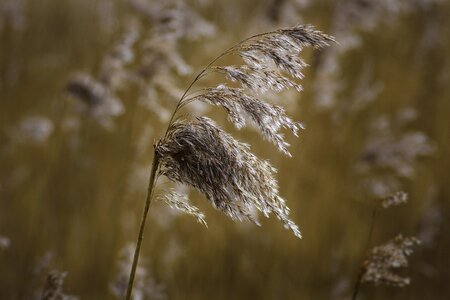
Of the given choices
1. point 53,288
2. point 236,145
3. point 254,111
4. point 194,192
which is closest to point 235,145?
point 236,145

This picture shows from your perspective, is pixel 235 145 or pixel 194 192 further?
pixel 194 192

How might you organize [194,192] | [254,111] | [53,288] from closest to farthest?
[254,111] < [53,288] < [194,192]

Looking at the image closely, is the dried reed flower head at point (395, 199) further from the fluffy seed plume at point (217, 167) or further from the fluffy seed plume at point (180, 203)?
the fluffy seed plume at point (180, 203)

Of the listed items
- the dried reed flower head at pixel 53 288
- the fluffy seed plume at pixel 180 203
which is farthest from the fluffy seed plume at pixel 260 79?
the dried reed flower head at pixel 53 288

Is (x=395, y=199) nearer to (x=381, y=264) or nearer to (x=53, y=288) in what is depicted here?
(x=381, y=264)

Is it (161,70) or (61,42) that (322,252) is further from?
(61,42)

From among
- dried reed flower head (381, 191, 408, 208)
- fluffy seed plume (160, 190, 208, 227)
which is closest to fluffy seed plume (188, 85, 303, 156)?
fluffy seed plume (160, 190, 208, 227)
